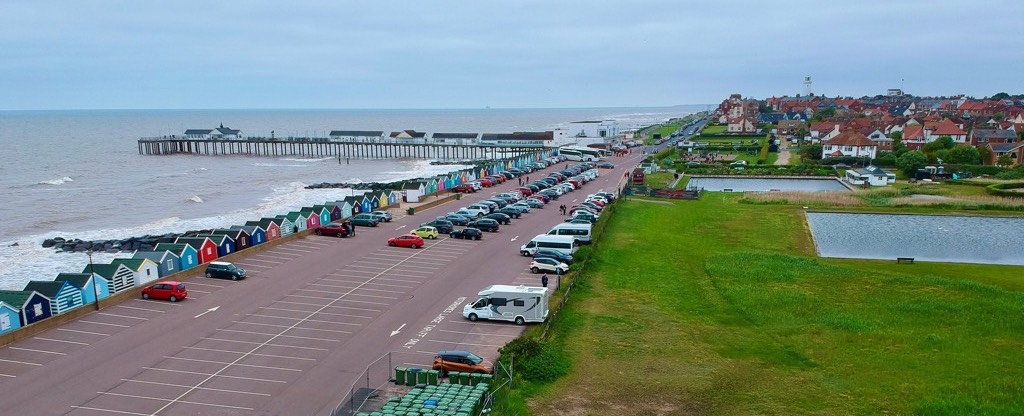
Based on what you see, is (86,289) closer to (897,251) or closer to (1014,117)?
(897,251)

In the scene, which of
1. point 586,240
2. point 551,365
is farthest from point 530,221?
point 551,365

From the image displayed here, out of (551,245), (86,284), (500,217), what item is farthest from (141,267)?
(500,217)

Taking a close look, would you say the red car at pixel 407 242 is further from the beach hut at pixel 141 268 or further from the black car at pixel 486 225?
the beach hut at pixel 141 268

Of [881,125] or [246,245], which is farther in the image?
[881,125]

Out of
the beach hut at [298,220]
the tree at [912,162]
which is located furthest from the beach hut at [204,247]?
the tree at [912,162]

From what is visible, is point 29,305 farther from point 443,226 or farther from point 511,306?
point 443,226

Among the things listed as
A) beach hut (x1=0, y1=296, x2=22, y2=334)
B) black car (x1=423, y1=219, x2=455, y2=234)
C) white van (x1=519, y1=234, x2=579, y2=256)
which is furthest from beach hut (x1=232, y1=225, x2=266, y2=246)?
white van (x1=519, y1=234, x2=579, y2=256)
